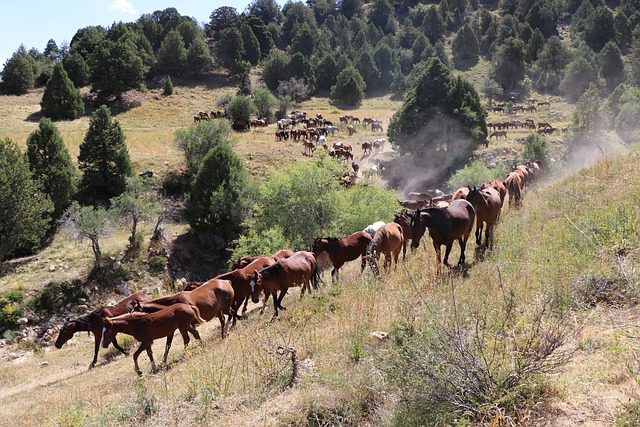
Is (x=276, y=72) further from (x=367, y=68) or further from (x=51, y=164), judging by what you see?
(x=51, y=164)

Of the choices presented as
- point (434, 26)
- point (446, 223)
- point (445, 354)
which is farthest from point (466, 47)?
point (445, 354)

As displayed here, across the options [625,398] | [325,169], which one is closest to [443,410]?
[625,398]

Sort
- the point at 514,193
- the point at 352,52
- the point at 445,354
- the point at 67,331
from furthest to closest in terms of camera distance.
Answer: the point at 352,52
the point at 514,193
the point at 67,331
the point at 445,354

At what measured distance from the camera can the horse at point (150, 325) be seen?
1018 centimetres

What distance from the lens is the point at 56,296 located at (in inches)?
843

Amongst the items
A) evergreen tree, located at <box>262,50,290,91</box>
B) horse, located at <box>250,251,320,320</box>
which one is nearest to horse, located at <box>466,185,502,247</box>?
horse, located at <box>250,251,320,320</box>

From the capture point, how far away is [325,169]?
80.1ft

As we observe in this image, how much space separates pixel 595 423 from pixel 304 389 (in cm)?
311

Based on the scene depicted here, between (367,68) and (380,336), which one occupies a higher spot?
(367,68)

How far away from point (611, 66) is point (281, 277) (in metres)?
85.2

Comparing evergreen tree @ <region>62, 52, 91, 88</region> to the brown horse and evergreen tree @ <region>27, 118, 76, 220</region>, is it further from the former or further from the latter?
the brown horse

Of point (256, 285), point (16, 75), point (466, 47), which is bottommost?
point (256, 285)

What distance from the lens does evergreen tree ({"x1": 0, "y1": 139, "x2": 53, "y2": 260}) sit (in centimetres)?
2212

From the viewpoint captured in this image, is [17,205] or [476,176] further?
[476,176]
